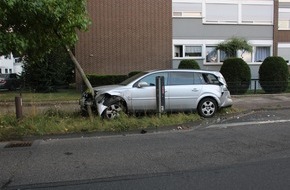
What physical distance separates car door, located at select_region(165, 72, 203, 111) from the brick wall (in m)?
11.8

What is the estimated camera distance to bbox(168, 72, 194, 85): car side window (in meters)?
12.2

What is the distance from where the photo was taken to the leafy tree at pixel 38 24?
360 inches

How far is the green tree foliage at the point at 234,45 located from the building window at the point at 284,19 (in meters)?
6.05

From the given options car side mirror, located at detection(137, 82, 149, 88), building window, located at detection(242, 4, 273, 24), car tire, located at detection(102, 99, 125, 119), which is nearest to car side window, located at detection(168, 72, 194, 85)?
car side mirror, located at detection(137, 82, 149, 88)

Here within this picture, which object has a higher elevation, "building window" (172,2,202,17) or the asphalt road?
"building window" (172,2,202,17)

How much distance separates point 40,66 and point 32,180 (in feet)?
58.9

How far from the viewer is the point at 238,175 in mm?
5996

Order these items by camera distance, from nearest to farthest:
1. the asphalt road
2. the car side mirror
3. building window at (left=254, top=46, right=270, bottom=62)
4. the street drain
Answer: the asphalt road < the street drain < the car side mirror < building window at (left=254, top=46, right=270, bottom=62)

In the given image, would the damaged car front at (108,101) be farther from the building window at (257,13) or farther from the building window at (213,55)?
the building window at (257,13)

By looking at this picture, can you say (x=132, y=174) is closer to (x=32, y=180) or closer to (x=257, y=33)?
(x=32, y=180)

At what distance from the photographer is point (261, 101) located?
669 inches

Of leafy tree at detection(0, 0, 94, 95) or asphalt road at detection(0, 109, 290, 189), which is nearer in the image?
asphalt road at detection(0, 109, 290, 189)

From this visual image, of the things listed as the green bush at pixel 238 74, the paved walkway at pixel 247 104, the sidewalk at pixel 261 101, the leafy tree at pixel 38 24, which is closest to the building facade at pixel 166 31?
the green bush at pixel 238 74

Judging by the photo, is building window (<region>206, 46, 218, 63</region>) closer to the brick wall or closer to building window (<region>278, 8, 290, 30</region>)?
the brick wall
